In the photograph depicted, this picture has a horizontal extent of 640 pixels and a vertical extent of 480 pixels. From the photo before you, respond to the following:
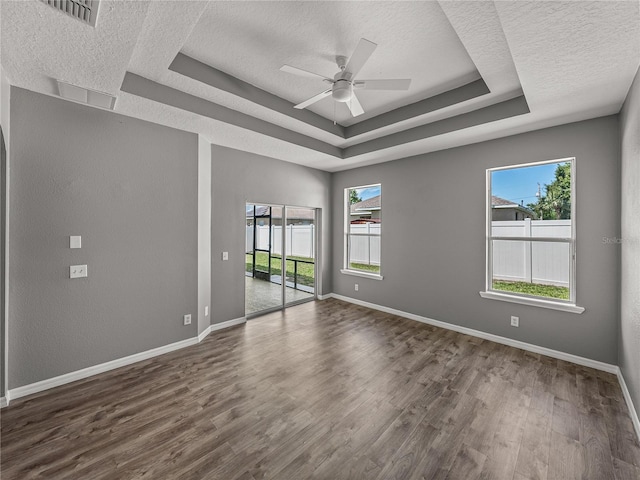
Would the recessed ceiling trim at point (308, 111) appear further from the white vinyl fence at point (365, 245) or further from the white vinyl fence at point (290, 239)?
the white vinyl fence at point (290, 239)

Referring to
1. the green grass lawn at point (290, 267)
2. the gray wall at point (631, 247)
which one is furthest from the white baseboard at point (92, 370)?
the gray wall at point (631, 247)

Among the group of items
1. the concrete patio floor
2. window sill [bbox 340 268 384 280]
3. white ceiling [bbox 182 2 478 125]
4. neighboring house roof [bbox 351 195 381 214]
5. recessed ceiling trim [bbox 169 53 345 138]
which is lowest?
the concrete patio floor

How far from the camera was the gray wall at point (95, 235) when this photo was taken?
241 cm

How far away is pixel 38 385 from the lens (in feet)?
8.05

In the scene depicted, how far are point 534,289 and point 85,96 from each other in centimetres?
558

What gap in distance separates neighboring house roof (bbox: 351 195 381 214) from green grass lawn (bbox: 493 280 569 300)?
2.43 meters

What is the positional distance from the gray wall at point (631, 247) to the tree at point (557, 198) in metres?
0.54

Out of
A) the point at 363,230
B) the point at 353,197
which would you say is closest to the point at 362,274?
the point at 363,230

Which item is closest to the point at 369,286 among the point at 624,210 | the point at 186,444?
the point at 624,210

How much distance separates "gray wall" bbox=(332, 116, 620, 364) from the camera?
292cm

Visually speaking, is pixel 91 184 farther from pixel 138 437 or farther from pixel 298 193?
pixel 298 193

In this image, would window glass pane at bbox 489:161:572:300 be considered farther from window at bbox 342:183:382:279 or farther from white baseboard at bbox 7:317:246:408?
white baseboard at bbox 7:317:246:408

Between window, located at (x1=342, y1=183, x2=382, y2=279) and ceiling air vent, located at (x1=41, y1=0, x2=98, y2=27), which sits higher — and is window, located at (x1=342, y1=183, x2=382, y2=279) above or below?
below

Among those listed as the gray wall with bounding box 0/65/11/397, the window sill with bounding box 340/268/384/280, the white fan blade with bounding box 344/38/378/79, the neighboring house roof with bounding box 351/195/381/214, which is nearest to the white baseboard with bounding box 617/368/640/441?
the window sill with bounding box 340/268/384/280
